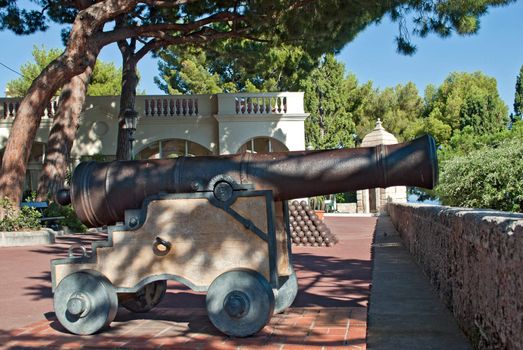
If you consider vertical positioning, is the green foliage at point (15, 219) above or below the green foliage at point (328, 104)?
below

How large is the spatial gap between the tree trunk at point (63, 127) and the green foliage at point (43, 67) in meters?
25.1

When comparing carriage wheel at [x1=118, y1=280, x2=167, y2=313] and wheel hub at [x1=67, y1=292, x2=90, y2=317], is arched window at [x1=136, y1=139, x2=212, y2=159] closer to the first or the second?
carriage wheel at [x1=118, y1=280, x2=167, y2=313]

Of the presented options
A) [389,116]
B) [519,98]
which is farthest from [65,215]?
[519,98]

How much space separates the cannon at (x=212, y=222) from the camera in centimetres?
484

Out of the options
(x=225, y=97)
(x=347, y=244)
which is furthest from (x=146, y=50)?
(x=347, y=244)

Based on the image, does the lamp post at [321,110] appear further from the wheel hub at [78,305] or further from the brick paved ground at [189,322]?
the wheel hub at [78,305]

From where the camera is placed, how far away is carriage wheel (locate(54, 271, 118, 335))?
504 cm

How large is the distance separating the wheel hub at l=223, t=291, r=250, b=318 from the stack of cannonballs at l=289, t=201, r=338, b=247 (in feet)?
31.7

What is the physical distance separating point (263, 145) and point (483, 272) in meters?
23.2

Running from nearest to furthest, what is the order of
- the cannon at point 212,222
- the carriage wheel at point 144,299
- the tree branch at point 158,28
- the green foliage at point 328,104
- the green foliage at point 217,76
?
A: the cannon at point 212,222 < the carriage wheel at point 144,299 < the tree branch at point 158,28 < the green foliage at point 217,76 < the green foliage at point 328,104

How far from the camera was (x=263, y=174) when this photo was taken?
5.12 metres

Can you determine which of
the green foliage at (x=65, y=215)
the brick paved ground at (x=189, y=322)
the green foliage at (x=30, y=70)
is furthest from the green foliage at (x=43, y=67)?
the brick paved ground at (x=189, y=322)

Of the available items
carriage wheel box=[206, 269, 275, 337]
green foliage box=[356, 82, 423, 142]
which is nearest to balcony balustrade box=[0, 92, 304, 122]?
carriage wheel box=[206, 269, 275, 337]

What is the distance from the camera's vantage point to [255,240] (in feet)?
16.0
